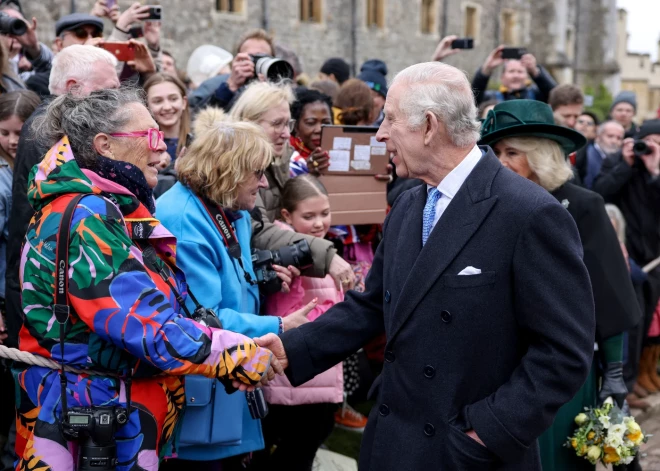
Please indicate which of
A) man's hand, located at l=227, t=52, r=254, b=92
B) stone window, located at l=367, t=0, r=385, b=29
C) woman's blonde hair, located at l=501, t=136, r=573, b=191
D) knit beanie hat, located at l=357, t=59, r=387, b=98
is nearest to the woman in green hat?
woman's blonde hair, located at l=501, t=136, r=573, b=191

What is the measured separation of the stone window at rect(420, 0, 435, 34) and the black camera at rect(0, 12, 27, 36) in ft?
81.2

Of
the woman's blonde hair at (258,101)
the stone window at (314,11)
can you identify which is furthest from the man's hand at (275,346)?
the stone window at (314,11)

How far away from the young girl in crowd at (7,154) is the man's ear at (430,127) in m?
2.43

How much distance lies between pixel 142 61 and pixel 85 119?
2745mm

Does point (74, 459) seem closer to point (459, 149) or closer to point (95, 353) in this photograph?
point (95, 353)

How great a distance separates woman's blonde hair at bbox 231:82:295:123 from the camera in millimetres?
4129

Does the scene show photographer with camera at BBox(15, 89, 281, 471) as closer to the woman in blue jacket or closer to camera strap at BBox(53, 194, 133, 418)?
camera strap at BBox(53, 194, 133, 418)

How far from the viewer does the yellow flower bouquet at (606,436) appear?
366 centimetres

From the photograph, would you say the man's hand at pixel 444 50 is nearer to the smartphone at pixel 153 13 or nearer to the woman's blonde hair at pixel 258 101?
the smartphone at pixel 153 13

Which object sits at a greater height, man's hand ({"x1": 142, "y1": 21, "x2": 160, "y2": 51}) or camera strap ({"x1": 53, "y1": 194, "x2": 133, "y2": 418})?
man's hand ({"x1": 142, "y1": 21, "x2": 160, "y2": 51})

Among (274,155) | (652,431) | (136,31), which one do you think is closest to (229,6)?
(136,31)

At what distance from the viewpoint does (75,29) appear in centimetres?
560

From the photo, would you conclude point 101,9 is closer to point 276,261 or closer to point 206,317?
point 276,261

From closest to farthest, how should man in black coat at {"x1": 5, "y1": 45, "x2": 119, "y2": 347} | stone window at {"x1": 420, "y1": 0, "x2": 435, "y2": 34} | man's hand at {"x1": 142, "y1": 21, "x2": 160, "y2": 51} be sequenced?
man in black coat at {"x1": 5, "y1": 45, "x2": 119, "y2": 347} < man's hand at {"x1": 142, "y1": 21, "x2": 160, "y2": 51} < stone window at {"x1": 420, "y1": 0, "x2": 435, "y2": 34}
